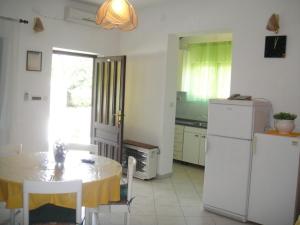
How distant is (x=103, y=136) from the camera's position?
17.7ft

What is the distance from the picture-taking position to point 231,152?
367cm

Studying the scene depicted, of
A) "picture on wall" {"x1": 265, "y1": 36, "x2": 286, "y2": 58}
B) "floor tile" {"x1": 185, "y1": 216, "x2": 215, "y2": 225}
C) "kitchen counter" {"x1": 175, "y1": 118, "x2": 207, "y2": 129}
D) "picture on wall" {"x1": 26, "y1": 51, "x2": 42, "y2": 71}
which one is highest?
"picture on wall" {"x1": 265, "y1": 36, "x2": 286, "y2": 58}

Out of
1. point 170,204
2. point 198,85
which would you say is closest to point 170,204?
point 170,204

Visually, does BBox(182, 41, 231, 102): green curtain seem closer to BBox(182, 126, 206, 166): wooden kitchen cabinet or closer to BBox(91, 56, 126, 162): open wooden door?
BBox(182, 126, 206, 166): wooden kitchen cabinet

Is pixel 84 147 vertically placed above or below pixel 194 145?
above

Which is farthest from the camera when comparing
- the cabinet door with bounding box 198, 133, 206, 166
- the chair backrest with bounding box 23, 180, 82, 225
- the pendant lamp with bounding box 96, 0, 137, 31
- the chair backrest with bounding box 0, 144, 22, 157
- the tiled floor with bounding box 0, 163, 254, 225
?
the cabinet door with bounding box 198, 133, 206, 166

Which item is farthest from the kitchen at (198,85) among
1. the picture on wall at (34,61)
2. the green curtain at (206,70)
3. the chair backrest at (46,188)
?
the chair backrest at (46,188)

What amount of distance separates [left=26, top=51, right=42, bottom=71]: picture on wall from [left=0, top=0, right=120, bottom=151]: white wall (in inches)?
2.1

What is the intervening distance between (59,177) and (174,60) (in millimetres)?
3179

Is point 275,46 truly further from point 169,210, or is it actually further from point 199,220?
point 169,210

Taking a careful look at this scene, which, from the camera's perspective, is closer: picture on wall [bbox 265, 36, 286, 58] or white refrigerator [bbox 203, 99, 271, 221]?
white refrigerator [bbox 203, 99, 271, 221]

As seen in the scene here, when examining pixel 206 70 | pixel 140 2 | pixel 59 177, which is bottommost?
pixel 59 177

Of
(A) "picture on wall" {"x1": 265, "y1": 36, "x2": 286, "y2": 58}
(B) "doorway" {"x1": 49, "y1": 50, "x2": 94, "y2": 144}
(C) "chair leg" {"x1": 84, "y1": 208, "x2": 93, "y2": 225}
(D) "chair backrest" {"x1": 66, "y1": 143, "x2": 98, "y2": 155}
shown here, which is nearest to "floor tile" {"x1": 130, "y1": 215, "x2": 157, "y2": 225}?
(C) "chair leg" {"x1": 84, "y1": 208, "x2": 93, "y2": 225}

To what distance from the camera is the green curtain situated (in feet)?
→ 19.6
